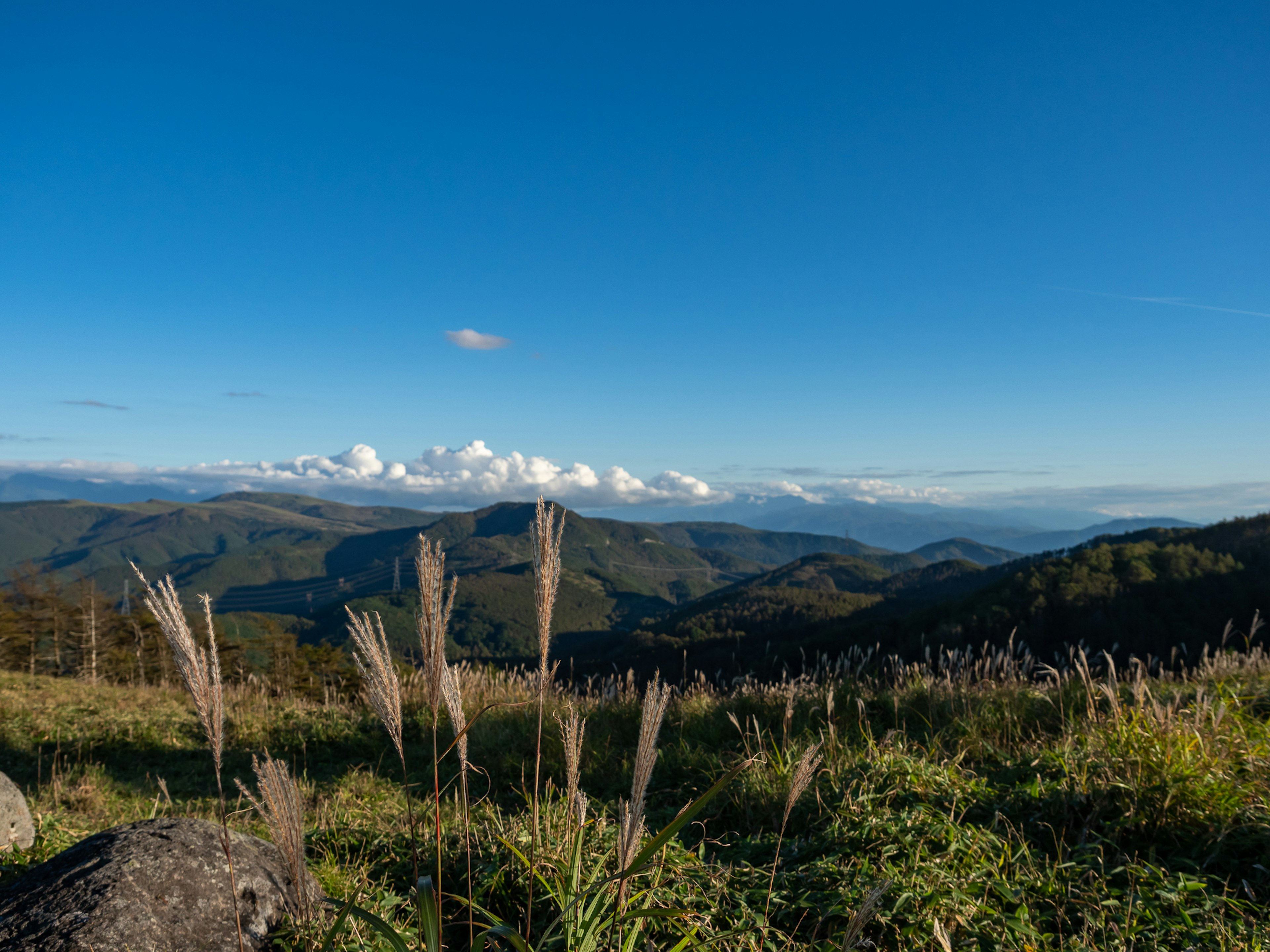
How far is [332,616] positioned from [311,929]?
182 m

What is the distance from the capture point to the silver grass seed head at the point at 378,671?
6.21ft

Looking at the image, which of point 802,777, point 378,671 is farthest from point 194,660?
point 802,777

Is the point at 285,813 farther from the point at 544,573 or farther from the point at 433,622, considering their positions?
the point at 544,573

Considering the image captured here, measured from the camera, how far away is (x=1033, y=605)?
52969 millimetres

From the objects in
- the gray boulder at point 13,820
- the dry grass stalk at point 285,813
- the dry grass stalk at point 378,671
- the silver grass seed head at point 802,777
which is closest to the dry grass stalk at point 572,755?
the dry grass stalk at point 378,671

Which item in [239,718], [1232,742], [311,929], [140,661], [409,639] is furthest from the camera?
[409,639]

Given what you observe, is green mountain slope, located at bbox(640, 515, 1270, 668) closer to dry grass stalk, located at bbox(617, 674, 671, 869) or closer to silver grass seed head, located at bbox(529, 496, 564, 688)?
silver grass seed head, located at bbox(529, 496, 564, 688)

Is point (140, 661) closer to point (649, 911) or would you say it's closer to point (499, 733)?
point (499, 733)

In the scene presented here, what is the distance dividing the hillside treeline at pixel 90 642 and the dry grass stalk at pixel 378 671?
26742 mm

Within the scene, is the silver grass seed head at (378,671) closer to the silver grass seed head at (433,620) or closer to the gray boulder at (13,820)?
the silver grass seed head at (433,620)

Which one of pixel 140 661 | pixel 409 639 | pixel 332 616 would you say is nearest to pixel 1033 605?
pixel 140 661

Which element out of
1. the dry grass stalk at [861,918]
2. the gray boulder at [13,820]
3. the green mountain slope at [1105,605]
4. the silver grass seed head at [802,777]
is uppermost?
the silver grass seed head at [802,777]

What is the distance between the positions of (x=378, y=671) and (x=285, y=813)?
0.62m

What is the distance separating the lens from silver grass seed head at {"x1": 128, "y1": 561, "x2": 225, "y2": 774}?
1.67m
